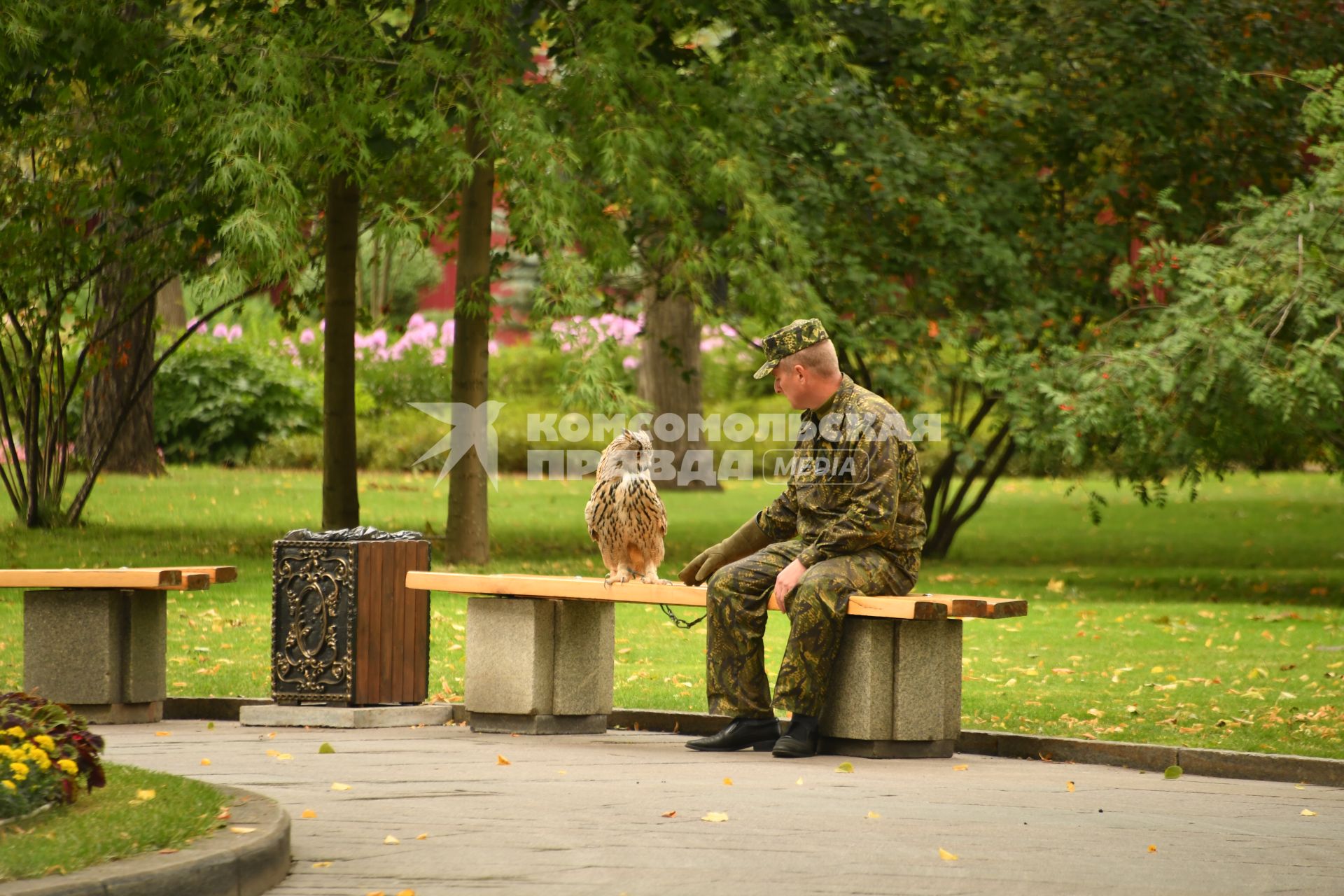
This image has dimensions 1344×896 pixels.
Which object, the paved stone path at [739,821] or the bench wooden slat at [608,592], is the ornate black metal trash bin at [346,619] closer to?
the bench wooden slat at [608,592]

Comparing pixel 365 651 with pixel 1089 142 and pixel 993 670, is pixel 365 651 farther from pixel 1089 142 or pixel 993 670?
pixel 1089 142

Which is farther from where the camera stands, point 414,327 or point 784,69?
point 414,327

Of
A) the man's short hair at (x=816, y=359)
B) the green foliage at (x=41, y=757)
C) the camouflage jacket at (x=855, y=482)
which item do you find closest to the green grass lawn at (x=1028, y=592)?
the camouflage jacket at (x=855, y=482)

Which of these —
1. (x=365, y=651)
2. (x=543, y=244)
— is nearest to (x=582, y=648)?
(x=365, y=651)

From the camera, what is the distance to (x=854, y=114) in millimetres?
19188

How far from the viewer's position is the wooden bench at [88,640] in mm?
9188

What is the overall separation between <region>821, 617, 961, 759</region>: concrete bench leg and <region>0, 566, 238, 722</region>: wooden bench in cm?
340

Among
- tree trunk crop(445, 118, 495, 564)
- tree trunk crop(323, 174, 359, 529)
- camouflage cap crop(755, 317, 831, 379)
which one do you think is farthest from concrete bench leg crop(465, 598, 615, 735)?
tree trunk crop(323, 174, 359, 529)

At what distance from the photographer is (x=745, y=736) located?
8.48 meters

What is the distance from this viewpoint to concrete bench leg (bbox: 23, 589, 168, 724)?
921cm

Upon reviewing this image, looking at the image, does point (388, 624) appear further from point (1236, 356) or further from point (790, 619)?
point (1236, 356)

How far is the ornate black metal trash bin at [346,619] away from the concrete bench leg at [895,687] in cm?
240

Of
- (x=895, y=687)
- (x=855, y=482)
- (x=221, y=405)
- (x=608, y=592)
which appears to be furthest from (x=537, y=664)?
(x=221, y=405)

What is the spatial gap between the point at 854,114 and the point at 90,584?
1206 cm
